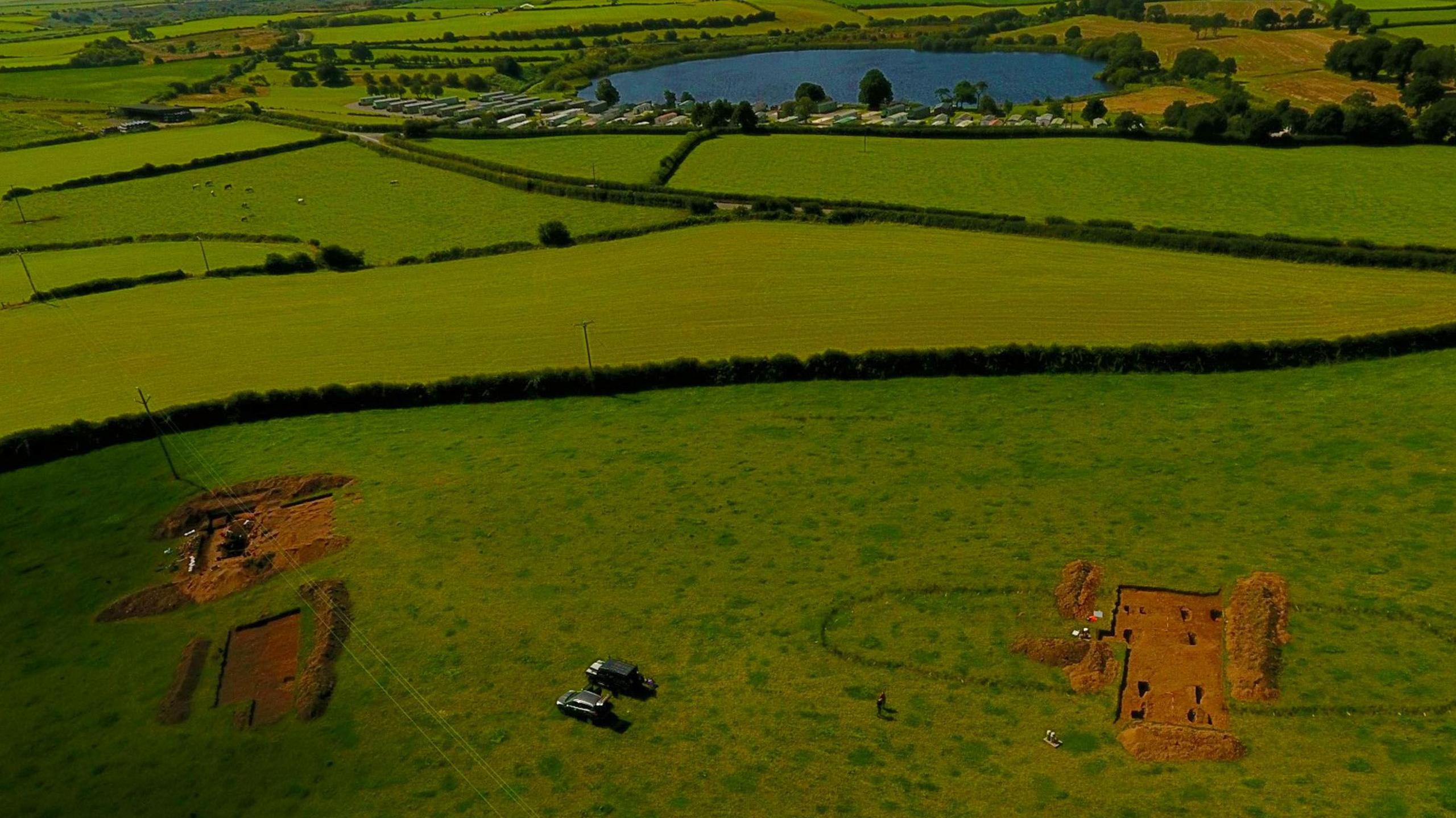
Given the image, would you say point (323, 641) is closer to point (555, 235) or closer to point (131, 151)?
point (555, 235)

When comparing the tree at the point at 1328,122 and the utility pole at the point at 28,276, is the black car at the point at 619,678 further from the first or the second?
the tree at the point at 1328,122

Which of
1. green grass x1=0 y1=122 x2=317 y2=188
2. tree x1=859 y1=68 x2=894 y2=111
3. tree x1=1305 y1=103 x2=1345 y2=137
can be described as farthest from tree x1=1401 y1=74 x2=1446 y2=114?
green grass x1=0 y1=122 x2=317 y2=188

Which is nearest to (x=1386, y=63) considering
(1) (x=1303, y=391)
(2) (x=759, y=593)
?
(1) (x=1303, y=391)

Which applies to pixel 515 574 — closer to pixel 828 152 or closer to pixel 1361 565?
pixel 1361 565

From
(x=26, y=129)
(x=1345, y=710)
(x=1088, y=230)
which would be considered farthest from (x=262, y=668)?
(x=26, y=129)

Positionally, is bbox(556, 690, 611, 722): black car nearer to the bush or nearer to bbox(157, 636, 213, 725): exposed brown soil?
bbox(157, 636, 213, 725): exposed brown soil

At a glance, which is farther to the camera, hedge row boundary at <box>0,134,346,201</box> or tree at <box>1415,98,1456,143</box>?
hedge row boundary at <box>0,134,346,201</box>
